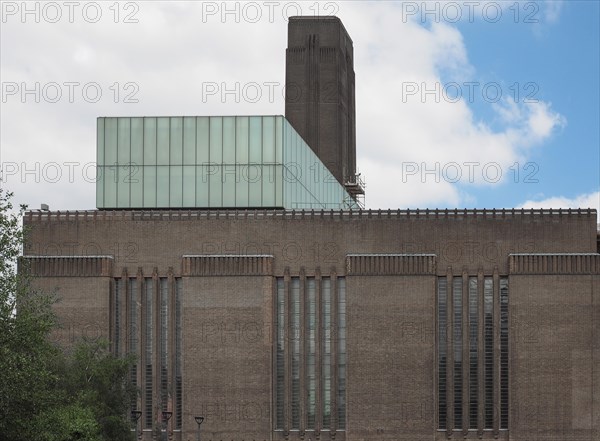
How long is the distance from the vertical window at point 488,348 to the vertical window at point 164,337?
18.1 meters

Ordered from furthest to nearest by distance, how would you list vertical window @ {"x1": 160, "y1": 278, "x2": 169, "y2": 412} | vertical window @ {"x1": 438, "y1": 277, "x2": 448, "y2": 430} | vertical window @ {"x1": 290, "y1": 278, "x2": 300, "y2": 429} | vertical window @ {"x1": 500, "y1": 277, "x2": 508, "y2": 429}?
vertical window @ {"x1": 160, "y1": 278, "x2": 169, "y2": 412}, vertical window @ {"x1": 290, "y1": 278, "x2": 300, "y2": 429}, vertical window @ {"x1": 438, "y1": 277, "x2": 448, "y2": 430}, vertical window @ {"x1": 500, "y1": 277, "x2": 508, "y2": 429}

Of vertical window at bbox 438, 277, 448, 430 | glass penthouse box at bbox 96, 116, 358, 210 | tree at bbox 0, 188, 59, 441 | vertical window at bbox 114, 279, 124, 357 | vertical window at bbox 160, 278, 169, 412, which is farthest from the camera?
glass penthouse box at bbox 96, 116, 358, 210

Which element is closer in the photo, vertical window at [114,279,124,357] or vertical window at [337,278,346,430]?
vertical window at [337,278,346,430]

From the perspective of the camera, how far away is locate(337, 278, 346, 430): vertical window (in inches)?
2995

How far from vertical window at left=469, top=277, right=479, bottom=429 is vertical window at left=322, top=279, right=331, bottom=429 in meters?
8.02

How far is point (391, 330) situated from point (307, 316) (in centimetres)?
508

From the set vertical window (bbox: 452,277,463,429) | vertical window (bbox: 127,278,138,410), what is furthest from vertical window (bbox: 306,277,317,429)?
vertical window (bbox: 127,278,138,410)

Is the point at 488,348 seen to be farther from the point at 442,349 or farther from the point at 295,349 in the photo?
the point at 295,349

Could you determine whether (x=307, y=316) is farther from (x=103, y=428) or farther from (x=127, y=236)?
(x=103, y=428)

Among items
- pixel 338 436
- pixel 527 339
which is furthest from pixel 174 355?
pixel 527 339

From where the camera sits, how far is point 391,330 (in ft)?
246

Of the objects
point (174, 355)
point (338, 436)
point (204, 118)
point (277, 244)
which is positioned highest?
point (204, 118)

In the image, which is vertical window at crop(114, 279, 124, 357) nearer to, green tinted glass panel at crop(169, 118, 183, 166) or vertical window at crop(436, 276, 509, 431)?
green tinted glass panel at crop(169, 118, 183, 166)

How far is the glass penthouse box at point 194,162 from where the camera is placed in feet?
256
